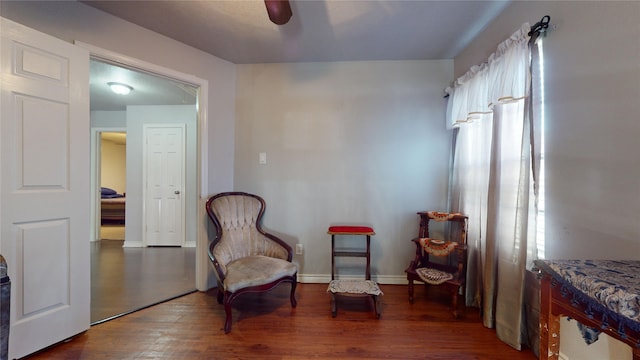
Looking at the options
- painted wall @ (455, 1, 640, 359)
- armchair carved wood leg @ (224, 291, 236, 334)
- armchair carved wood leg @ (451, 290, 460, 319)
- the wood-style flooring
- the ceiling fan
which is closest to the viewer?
painted wall @ (455, 1, 640, 359)

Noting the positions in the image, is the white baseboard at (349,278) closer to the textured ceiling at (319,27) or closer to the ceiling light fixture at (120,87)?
the textured ceiling at (319,27)

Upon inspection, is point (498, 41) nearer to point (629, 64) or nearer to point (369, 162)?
point (629, 64)

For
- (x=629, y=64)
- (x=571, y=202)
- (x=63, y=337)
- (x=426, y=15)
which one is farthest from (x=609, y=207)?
(x=63, y=337)

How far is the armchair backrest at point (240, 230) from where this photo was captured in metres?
2.14

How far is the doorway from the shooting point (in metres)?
2.23

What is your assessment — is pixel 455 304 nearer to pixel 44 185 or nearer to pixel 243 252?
pixel 243 252

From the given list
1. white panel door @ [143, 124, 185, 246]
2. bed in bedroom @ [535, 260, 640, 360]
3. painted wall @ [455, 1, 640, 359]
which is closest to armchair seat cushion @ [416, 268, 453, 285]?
painted wall @ [455, 1, 640, 359]

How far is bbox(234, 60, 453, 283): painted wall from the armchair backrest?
270 millimetres

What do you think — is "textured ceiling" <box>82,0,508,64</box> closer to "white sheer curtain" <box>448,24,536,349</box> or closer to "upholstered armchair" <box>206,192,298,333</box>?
"white sheer curtain" <box>448,24,536,349</box>

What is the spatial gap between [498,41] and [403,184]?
4.68ft

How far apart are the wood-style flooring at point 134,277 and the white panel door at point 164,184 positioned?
0.25m

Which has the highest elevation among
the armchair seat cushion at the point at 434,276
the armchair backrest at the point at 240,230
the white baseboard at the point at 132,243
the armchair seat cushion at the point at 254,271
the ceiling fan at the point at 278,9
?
the ceiling fan at the point at 278,9

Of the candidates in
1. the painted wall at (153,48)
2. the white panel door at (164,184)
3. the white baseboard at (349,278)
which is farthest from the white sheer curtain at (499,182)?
the white panel door at (164,184)

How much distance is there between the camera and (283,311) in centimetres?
200
